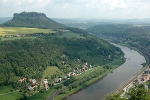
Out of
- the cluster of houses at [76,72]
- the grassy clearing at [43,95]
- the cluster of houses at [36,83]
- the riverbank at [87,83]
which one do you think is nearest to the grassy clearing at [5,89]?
the cluster of houses at [36,83]

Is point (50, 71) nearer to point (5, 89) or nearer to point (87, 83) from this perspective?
point (87, 83)

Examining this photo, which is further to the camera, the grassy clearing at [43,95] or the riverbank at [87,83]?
the riverbank at [87,83]

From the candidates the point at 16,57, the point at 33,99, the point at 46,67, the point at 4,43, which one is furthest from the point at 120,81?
the point at 4,43

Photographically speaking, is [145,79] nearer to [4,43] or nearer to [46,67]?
[46,67]

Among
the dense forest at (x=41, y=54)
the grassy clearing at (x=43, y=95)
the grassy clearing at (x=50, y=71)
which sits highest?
the dense forest at (x=41, y=54)

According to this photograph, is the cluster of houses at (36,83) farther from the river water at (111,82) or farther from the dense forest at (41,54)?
the river water at (111,82)

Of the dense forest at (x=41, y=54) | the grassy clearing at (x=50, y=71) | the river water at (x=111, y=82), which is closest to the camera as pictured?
the river water at (x=111, y=82)

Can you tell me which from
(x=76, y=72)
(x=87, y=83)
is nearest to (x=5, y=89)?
(x=87, y=83)

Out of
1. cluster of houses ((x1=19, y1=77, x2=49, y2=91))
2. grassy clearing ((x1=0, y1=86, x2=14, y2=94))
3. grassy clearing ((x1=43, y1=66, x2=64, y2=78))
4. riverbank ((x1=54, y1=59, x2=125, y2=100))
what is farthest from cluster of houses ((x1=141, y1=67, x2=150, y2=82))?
grassy clearing ((x1=0, y1=86, x2=14, y2=94))
